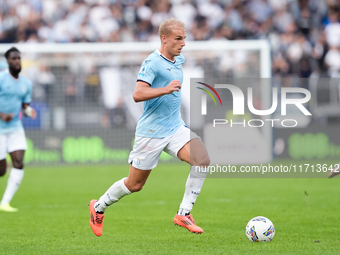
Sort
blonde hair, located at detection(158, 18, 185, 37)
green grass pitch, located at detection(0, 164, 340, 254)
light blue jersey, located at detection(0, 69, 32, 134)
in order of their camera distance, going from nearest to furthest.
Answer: green grass pitch, located at detection(0, 164, 340, 254), blonde hair, located at detection(158, 18, 185, 37), light blue jersey, located at detection(0, 69, 32, 134)

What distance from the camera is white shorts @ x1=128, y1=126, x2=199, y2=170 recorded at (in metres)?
7.28

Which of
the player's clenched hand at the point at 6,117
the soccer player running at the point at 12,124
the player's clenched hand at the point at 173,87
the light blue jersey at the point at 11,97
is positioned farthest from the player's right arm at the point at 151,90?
the light blue jersey at the point at 11,97

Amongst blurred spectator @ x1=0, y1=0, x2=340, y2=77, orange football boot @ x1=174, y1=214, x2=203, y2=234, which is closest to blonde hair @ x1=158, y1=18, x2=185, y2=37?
orange football boot @ x1=174, y1=214, x2=203, y2=234

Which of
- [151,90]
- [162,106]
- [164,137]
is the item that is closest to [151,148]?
[164,137]

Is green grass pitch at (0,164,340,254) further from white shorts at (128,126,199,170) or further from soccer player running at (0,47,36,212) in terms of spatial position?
white shorts at (128,126,199,170)

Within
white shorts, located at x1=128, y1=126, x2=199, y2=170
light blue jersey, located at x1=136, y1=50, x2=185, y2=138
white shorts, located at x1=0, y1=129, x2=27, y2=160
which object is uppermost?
light blue jersey, located at x1=136, y1=50, x2=185, y2=138

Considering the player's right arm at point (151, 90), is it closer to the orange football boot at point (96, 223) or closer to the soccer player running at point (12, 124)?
the orange football boot at point (96, 223)

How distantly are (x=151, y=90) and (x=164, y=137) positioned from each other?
89 centimetres

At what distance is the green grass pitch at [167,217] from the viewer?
22.6 feet

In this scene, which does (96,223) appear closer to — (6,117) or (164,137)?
(164,137)

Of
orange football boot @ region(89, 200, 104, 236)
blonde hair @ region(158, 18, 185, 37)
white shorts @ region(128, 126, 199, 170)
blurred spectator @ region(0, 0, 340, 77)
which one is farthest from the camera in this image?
blurred spectator @ region(0, 0, 340, 77)

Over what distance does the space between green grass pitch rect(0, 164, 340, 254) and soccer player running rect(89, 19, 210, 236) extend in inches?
21.0

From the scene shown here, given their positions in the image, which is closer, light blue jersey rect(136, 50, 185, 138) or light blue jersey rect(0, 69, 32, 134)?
light blue jersey rect(136, 50, 185, 138)

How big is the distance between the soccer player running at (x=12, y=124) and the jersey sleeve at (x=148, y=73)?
4.43m
